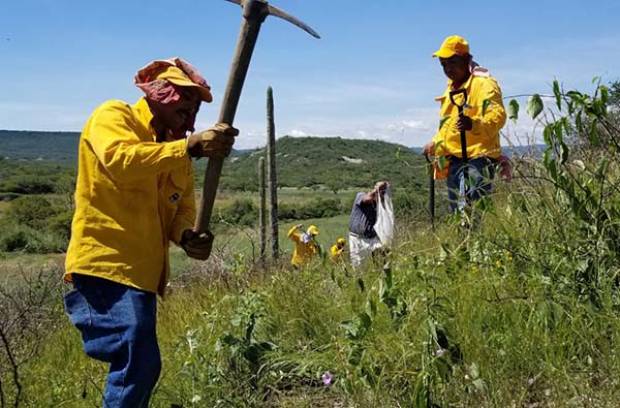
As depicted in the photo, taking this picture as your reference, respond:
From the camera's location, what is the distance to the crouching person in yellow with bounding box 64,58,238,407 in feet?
8.32

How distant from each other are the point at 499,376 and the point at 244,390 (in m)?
1.16

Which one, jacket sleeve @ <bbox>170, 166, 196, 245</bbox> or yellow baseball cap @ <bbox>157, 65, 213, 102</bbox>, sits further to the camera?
jacket sleeve @ <bbox>170, 166, 196, 245</bbox>

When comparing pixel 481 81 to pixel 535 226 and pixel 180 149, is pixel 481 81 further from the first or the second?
pixel 180 149

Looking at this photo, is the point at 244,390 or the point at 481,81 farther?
the point at 481,81

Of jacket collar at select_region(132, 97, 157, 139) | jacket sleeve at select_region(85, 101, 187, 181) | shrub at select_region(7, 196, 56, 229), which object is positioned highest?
jacket collar at select_region(132, 97, 157, 139)

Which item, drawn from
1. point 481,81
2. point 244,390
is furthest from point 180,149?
point 481,81

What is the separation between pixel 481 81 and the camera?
5023 millimetres

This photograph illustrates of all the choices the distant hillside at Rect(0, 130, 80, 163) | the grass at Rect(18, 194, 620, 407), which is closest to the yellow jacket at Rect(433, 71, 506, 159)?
the grass at Rect(18, 194, 620, 407)

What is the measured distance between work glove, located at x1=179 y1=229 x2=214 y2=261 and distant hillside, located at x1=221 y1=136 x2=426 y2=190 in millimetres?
38164

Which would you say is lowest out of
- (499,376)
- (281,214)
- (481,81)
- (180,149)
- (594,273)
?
(281,214)

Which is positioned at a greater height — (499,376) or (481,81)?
→ (481,81)

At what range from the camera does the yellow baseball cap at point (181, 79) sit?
2.74 meters

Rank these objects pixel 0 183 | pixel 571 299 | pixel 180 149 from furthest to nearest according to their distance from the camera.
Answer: pixel 0 183 → pixel 571 299 → pixel 180 149

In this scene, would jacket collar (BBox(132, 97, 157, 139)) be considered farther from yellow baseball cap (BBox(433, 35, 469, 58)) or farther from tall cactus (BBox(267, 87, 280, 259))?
tall cactus (BBox(267, 87, 280, 259))
